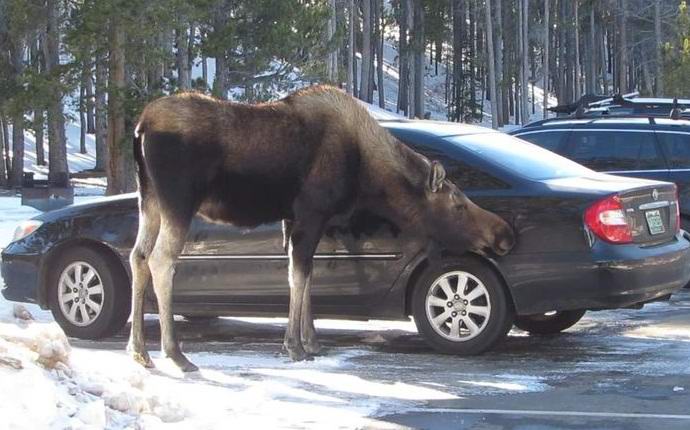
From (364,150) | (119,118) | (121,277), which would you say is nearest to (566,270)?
(364,150)

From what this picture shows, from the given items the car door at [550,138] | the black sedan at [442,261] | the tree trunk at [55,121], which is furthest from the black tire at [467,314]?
the tree trunk at [55,121]

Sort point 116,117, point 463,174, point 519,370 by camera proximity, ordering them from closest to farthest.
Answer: point 519,370, point 463,174, point 116,117

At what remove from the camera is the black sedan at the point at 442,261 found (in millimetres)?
8492

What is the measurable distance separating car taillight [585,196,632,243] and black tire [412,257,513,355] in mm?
761

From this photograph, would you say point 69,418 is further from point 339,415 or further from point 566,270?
point 566,270

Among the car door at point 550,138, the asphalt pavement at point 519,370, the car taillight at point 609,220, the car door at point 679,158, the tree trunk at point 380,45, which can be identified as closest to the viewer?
the asphalt pavement at point 519,370

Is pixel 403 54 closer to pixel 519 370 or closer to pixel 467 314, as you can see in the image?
pixel 467 314

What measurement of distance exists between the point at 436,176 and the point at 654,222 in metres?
1.65

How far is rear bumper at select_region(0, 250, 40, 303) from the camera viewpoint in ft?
32.3

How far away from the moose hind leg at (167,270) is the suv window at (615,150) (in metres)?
6.10

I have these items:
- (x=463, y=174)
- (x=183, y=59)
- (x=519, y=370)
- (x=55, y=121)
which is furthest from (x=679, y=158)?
(x=55, y=121)

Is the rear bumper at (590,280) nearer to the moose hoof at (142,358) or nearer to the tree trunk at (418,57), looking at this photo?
the moose hoof at (142,358)

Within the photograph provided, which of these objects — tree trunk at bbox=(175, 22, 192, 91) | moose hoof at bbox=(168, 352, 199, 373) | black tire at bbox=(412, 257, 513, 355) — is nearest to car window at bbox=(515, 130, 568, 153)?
black tire at bbox=(412, 257, 513, 355)

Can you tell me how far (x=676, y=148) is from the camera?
12883mm
